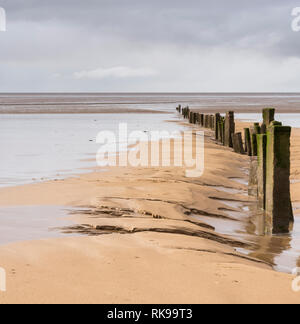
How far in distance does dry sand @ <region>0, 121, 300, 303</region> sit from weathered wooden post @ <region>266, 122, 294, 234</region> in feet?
3.03

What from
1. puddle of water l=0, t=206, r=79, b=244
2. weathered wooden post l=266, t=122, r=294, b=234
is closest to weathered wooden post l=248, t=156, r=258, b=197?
weathered wooden post l=266, t=122, r=294, b=234

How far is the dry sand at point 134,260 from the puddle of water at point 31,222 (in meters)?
0.23

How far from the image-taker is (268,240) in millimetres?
6988

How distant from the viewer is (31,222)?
602 centimetres

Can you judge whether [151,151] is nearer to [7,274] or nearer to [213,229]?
[213,229]

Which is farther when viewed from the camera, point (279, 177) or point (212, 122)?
point (212, 122)

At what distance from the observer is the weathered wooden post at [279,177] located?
7145 millimetres

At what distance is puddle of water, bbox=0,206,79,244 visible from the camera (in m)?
5.28

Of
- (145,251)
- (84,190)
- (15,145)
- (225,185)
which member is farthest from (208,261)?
(15,145)

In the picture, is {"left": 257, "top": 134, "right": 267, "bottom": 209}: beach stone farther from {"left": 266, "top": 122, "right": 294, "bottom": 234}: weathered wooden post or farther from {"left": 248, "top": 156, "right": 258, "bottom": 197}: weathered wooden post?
{"left": 248, "top": 156, "right": 258, "bottom": 197}: weathered wooden post

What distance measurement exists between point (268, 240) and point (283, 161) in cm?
105

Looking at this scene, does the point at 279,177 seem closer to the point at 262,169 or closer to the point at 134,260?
the point at 262,169

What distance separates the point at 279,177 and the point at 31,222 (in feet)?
10.7

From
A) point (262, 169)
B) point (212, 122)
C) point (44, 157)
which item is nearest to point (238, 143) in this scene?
point (44, 157)
